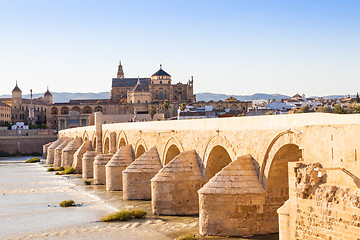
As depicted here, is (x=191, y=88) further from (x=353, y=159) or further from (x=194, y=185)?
(x=353, y=159)

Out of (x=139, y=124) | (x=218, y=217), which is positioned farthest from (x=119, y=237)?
(x=139, y=124)

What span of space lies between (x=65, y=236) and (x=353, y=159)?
9.83 metres

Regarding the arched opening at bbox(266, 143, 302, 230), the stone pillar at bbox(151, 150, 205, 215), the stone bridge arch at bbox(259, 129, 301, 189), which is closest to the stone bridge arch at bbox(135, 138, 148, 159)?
the stone pillar at bbox(151, 150, 205, 215)

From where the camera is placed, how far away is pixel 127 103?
343 feet

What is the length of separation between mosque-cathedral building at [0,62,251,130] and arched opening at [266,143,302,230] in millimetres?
79611

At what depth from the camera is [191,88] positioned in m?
107

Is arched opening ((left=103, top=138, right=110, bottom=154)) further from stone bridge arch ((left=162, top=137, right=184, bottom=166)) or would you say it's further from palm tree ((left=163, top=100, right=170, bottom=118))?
palm tree ((left=163, top=100, right=170, bottom=118))

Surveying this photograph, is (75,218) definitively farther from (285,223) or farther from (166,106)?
(166,106)

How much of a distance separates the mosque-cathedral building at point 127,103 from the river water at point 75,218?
66606mm

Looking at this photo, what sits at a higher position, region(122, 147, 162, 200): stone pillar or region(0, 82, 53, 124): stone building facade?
region(0, 82, 53, 124): stone building facade

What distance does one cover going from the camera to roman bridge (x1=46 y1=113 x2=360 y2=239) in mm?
10648

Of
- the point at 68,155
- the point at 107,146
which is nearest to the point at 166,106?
the point at 68,155

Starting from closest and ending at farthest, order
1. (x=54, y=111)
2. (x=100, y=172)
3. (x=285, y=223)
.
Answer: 1. (x=285, y=223)
2. (x=100, y=172)
3. (x=54, y=111)

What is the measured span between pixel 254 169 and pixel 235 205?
1166 millimetres
